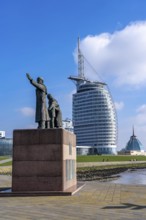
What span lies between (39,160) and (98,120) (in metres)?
170

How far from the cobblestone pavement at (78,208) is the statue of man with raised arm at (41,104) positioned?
4.21 meters

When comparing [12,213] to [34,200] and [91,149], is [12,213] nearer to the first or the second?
[34,200]

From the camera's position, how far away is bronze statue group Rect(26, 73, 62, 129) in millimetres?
18859

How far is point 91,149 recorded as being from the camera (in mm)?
189750

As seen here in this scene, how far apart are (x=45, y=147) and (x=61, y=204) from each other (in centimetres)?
471

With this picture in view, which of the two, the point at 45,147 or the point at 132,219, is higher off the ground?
the point at 45,147

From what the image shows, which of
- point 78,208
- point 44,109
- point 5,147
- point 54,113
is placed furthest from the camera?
point 5,147

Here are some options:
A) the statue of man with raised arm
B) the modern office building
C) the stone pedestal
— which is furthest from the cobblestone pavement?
the modern office building

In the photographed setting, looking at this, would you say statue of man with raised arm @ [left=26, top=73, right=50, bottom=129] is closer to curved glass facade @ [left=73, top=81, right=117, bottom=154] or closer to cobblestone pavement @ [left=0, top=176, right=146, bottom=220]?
cobblestone pavement @ [left=0, top=176, right=146, bottom=220]

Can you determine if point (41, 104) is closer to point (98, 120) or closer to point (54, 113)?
point (54, 113)

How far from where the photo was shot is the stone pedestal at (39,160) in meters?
17.6

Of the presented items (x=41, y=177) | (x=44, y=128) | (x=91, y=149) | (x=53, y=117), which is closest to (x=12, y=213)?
(x=41, y=177)

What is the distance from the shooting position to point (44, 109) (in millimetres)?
19125

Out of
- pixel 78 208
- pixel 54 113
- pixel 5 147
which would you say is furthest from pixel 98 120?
pixel 78 208
